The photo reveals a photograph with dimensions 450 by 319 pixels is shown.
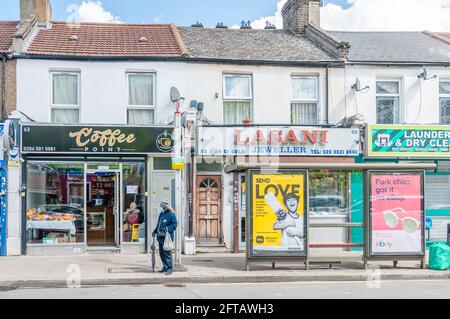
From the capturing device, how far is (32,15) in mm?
21500

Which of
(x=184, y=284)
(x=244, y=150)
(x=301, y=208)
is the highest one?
(x=244, y=150)

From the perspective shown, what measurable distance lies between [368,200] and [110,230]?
837 cm

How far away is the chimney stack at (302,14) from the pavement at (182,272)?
34.4 feet

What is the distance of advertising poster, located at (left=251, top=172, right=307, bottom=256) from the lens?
51.3ft

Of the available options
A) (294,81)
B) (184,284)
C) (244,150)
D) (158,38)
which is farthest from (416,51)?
(184,284)

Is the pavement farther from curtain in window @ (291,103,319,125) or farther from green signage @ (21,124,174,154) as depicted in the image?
curtain in window @ (291,103,319,125)

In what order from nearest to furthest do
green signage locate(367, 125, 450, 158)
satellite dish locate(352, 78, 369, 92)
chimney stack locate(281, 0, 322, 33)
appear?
1. green signage locate(367, 125, 450, 158)
2. satellite dish locate(352, 78, 369, 92)
3. chimney stack locate(281, 0, 322, 33)

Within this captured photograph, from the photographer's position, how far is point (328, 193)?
56.2ft

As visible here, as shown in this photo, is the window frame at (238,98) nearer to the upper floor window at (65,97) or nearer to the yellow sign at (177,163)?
the upper floor window at (65,97)

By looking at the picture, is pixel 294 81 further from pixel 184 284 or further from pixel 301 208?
pixel 184 284

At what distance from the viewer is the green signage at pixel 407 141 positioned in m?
20.1

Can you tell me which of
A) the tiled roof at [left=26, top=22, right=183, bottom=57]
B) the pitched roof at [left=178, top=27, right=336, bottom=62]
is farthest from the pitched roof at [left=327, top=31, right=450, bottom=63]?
the tiled roof at [left=26, top=22, right=183, bottom=57]

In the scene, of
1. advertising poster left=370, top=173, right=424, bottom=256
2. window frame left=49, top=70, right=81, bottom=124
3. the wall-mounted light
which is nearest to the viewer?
advertising poster left=370, top=173, right=424, bottom=256

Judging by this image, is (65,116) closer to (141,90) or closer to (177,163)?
(141,90)
